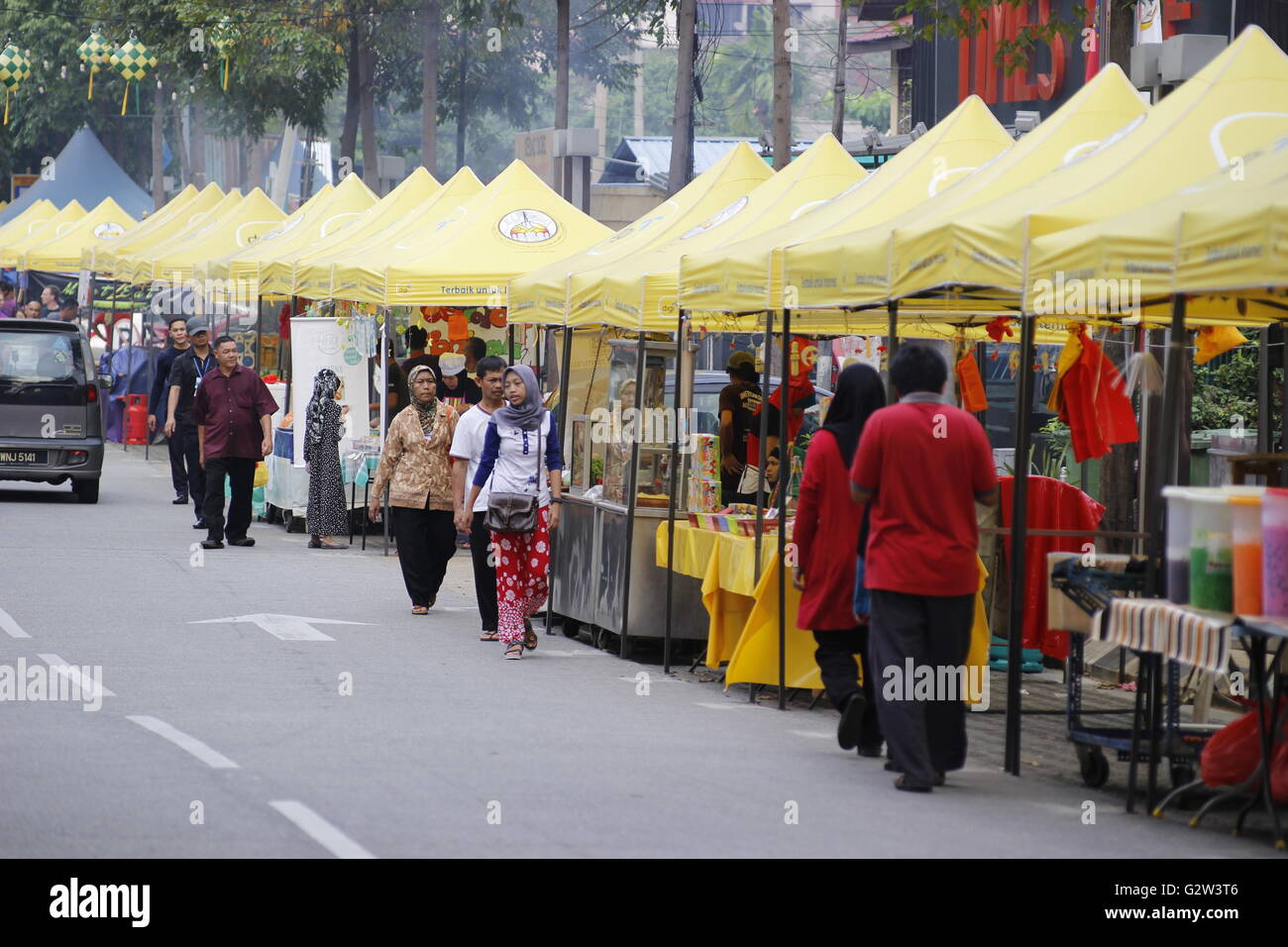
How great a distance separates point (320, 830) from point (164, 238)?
2564 centimetres

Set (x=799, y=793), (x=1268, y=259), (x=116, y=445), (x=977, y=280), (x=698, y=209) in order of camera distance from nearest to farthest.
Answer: (x=1268, y=259), (x=799, y=793), (x=977, y=280), (x=698, y=209), (x=116, y=445)

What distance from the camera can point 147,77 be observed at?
49.0 metres

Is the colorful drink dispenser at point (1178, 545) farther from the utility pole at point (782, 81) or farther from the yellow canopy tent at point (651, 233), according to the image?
the utility pole at point (782, 81)

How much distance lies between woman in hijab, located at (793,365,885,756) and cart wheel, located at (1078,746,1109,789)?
1.00m

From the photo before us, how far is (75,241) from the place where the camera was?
116ft

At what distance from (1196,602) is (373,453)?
12.0 metres

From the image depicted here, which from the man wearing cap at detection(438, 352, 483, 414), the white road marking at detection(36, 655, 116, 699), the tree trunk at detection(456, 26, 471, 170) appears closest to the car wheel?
the man wearing cap at detection(438, 352, 483, 414)

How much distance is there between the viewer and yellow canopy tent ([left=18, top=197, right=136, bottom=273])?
113ft

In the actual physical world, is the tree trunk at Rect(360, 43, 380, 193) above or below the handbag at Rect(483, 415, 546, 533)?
above

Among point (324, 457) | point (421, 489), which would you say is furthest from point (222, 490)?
point (421, 489)

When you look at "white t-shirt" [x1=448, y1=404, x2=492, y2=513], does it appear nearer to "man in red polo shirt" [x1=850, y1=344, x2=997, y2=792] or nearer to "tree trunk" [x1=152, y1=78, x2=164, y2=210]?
"man in red polo shirt" [x1=850, y1=344, x2=997, y2=792]

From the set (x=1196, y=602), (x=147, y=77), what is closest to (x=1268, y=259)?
(x=1196, y=602)

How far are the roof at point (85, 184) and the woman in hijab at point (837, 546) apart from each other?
41999mm
